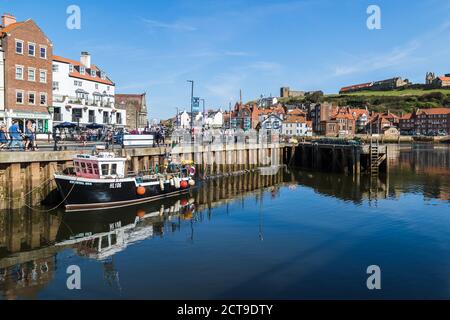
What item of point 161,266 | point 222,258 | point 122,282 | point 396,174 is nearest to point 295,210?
point 222,258

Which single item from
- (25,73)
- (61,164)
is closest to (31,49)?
(25,73)

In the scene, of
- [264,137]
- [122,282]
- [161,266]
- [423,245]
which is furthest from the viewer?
[264,137]

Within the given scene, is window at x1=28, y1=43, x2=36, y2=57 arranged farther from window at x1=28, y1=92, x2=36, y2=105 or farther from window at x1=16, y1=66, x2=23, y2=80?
window at x1=28, y1=92, x2=36, y2=105

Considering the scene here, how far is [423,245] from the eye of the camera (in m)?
19.8

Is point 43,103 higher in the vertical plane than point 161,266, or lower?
higher

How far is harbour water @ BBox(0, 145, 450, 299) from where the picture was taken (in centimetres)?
1428

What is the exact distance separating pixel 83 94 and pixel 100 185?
33.6m

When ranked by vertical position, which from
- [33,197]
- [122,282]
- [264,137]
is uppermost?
[264,137]

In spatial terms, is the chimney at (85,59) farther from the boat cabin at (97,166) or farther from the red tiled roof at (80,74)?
the boat cabin at (97,166)

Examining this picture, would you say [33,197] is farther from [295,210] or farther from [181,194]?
[295,210]

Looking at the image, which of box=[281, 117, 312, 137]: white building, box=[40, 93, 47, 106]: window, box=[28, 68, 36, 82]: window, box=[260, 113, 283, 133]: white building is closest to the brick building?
box=[281, 117, 312, 137]: white building

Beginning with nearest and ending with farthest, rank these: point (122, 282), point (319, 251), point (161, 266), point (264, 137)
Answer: point (122, 282), point (161, 266), point (319, 251), point (264, 137)

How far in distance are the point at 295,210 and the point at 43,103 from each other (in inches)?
1217

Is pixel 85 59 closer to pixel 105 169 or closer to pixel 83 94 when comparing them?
pixel 83 94
